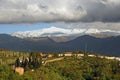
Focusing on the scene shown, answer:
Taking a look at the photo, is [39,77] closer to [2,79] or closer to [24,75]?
[24,75]

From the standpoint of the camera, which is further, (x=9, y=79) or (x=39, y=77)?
(x=39, y=77)

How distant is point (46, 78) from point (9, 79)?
21.0m

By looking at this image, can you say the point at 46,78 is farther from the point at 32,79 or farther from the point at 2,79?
the point at 2,79

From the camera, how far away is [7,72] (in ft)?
643

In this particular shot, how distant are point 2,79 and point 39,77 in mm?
24406

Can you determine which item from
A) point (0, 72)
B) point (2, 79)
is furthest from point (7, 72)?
point (2, 79)

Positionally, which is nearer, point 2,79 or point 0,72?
point 2,79

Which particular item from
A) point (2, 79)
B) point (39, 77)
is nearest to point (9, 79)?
point (2, 79)

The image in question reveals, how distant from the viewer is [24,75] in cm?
19775

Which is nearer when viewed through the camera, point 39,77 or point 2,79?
point 2,79

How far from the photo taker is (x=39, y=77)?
199 meters

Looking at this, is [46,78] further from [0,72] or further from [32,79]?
[0,72]

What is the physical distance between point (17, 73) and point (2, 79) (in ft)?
59.7

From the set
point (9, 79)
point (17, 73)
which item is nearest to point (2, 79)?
point (9, 79)
